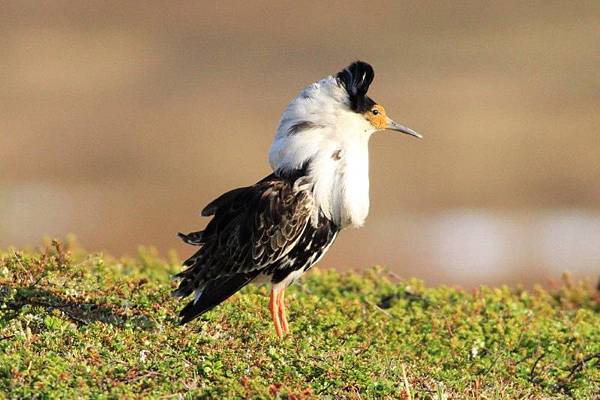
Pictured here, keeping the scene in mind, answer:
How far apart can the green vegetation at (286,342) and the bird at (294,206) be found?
0.42m

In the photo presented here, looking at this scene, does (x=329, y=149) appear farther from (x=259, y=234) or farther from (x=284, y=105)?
(x=284, y=105)

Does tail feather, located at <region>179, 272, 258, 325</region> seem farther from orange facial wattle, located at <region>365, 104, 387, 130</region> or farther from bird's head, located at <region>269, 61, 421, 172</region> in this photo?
orange facial wattle, located at <region>365, 104, 387, 130</region>

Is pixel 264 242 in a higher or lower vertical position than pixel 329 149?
lower

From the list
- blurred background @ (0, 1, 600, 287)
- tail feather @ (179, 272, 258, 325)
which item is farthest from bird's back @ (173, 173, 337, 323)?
blurred background @ (0, 1, 600, 287)

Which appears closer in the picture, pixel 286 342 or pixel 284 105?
pixel 286 342

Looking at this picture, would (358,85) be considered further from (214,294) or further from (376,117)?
(214,294)

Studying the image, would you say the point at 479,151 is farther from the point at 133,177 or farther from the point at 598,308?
the point at 598,308

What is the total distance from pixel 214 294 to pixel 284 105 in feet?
65.8

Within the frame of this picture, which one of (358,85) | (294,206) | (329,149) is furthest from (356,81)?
(294,206)

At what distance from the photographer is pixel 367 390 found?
23.4ft

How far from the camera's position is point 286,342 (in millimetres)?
7738

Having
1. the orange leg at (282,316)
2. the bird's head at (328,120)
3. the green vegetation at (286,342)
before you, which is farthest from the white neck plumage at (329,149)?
the green vegetation at (286,342)

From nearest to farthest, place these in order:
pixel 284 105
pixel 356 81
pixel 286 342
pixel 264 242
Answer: pixel 286 342
pixel 264 242
pixel 356 81
pixel 284 105

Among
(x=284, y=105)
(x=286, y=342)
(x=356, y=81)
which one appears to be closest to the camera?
(x=286, y=342)
